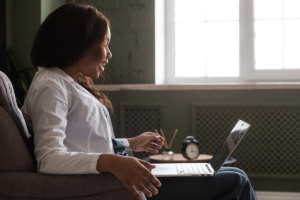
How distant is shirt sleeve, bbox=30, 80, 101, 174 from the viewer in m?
0.81

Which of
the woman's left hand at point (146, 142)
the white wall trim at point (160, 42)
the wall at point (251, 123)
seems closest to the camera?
the woman's left hand at point (146, 142)

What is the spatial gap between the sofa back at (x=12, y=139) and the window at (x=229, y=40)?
2.02 meters

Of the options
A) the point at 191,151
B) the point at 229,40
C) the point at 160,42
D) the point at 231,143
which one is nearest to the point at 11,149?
the point at 231,143

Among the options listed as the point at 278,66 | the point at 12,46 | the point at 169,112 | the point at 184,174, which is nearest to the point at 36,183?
the point at 184,174

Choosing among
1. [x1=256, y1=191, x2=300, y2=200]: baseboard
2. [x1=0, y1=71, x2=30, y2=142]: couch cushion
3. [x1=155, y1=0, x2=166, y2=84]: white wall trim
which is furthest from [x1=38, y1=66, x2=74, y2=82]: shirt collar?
[x1=256, y1=191, x2=300, y2=200]: baseboard

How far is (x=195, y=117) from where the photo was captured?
2.63 m

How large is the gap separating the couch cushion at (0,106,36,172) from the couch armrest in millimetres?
31

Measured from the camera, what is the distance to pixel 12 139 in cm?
85

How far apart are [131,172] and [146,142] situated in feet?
1.84

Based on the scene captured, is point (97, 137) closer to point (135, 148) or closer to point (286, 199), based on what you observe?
point (135, 148)

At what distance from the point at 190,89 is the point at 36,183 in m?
1.98

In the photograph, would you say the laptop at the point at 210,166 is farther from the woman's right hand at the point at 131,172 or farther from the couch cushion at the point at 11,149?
the couch cushion at the point at 11,149

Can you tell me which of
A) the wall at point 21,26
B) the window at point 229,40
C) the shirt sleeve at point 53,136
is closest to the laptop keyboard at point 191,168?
the shirt sleeve at point 53,136

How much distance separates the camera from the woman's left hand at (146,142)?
1320 millimetres
